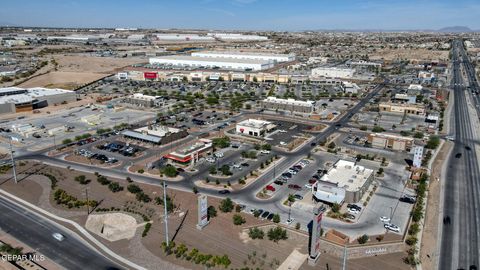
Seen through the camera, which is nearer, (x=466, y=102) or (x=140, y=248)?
(x=140, y=248)

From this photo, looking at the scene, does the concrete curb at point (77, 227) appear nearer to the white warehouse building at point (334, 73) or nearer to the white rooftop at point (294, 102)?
the white rooftop at point (294, 102)

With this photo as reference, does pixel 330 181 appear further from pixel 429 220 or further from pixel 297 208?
pixel 429 220

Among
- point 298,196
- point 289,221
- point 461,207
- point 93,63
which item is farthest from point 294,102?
point 93,63

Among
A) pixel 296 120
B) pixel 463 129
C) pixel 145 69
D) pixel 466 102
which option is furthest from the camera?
pixel 145 69

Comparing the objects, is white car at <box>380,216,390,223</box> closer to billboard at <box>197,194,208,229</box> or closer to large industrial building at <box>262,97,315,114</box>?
billboard at <box>197,194,208,229</box>

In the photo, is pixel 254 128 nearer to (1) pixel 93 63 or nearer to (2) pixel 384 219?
(2) pixel 384 219

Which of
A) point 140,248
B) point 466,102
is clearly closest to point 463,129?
point 466,102

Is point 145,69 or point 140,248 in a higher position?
point 145,69
